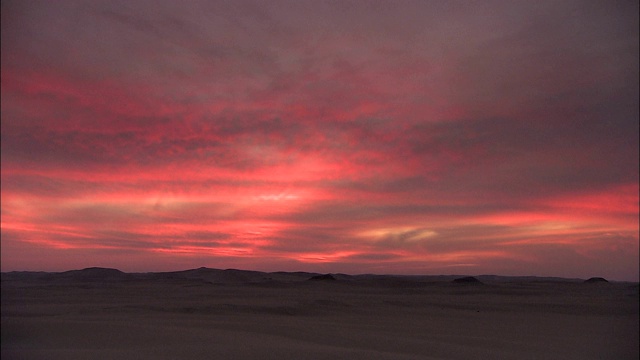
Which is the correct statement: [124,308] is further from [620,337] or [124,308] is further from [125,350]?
[620,337]

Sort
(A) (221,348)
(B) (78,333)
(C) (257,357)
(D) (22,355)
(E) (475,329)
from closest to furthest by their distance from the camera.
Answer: (D) (22,355), (C) (257,357), (A) (221,348), (B) (78,333), (E) (475,329)

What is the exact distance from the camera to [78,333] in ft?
25.6

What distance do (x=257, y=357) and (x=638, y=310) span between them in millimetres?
18553

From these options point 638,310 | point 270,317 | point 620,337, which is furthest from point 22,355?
point 638,310

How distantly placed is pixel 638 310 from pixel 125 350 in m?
19.9

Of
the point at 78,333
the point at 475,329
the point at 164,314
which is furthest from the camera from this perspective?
the point at 164,314

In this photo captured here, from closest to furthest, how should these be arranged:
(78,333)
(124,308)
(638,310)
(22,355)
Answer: (22,355)
(78,333)
(124,308)
(638,310)

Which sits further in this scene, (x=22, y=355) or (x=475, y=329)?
(x=475, y=329)

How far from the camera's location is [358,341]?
8430 mm

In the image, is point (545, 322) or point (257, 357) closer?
point (257, 357)

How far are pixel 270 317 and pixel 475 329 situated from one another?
207 inches

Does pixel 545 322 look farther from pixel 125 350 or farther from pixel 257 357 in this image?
pixel 125 350

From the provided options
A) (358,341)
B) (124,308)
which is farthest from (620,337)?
(124,308)

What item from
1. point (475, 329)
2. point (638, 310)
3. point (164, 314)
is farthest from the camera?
point (638, 310)
